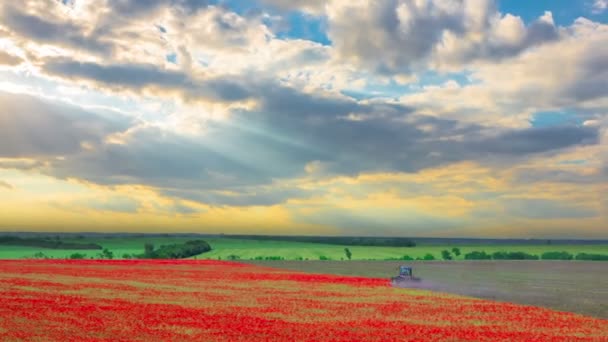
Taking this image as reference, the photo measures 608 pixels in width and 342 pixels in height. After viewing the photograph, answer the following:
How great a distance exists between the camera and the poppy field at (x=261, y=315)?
2331 centimetres

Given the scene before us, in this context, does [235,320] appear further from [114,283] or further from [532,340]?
[114,283]

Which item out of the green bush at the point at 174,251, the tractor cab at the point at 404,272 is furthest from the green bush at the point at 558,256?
the tractor cab at the point at 404,272

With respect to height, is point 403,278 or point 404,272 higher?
point 404,272

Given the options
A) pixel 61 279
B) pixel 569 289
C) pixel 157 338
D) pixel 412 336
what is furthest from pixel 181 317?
pixel 569 289

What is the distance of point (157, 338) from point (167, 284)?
2631 cm

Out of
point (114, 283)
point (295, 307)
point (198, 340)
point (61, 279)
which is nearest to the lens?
point (198, 340)

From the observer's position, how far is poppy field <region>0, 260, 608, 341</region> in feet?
76.5

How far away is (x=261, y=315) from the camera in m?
29.2

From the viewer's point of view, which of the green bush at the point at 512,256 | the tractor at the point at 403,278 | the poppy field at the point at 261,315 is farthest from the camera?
the green bush at the point at 512,256

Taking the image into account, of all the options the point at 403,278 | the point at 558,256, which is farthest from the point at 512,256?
the point at 403,278

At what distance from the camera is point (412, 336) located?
22984 mm

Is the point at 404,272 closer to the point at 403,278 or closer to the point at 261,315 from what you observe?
the point at 403,278

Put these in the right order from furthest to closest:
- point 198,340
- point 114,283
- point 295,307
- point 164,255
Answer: point 164,255 → point 114,283 → point 295,307 → point 198,340

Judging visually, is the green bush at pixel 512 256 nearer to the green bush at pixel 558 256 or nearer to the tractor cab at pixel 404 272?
the green bush at pixel 558 256
